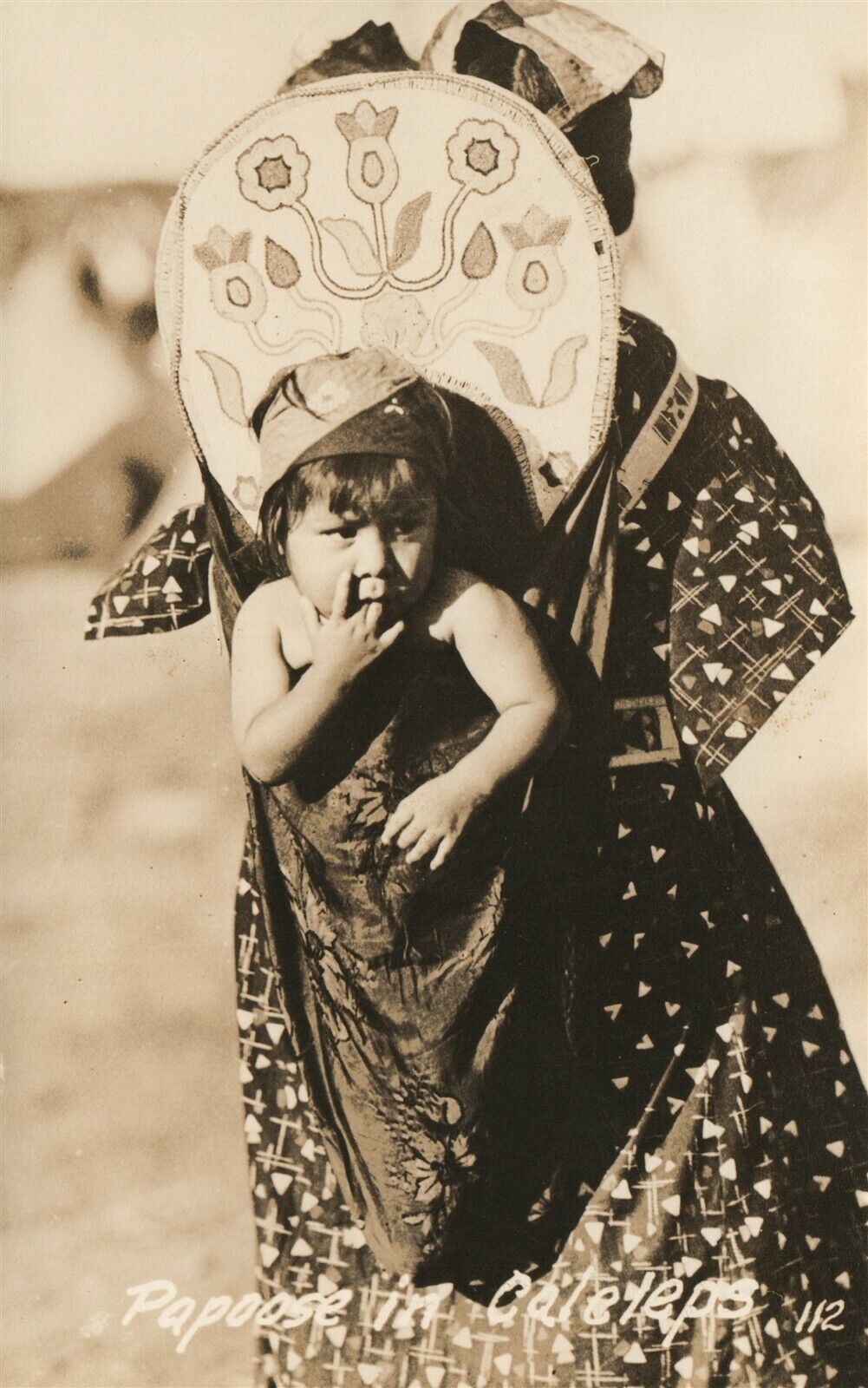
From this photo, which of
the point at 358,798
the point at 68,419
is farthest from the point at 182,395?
the point at 358,798

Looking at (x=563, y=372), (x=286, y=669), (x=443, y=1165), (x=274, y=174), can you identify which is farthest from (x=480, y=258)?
(x=443, y=1165)

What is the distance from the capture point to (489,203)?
68.2 inches

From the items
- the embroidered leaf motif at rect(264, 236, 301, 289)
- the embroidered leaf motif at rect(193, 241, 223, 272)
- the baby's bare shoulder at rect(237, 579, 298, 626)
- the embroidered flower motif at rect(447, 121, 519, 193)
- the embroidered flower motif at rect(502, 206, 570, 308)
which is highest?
the embroidered flower motif at rect(447, 121, 519, 193)

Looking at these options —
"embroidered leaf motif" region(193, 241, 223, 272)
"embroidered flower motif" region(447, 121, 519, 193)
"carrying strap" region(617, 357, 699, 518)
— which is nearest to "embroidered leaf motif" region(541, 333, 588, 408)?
"carrying strap" region(617, 357, 699, 518)

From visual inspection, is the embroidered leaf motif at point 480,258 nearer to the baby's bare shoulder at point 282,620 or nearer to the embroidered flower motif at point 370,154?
the embroidered flower motif at point 370,154

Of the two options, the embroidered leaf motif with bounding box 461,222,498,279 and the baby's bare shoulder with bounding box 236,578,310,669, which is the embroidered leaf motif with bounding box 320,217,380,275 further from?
the baby's bare shoulder with bounding box 236,578,310,669

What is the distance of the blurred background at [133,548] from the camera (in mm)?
1743

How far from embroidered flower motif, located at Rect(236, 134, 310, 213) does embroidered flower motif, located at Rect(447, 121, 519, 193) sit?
188 millimetres

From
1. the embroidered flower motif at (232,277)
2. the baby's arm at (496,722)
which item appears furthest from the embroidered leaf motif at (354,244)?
the baby's arm at (496,722)

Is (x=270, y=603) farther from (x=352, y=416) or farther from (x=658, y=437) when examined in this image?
(x=658, y=437)

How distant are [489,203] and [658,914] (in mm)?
906

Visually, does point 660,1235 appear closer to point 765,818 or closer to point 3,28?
point 765,818

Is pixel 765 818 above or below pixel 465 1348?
above

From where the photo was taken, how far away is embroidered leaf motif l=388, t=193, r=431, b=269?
1734mm
